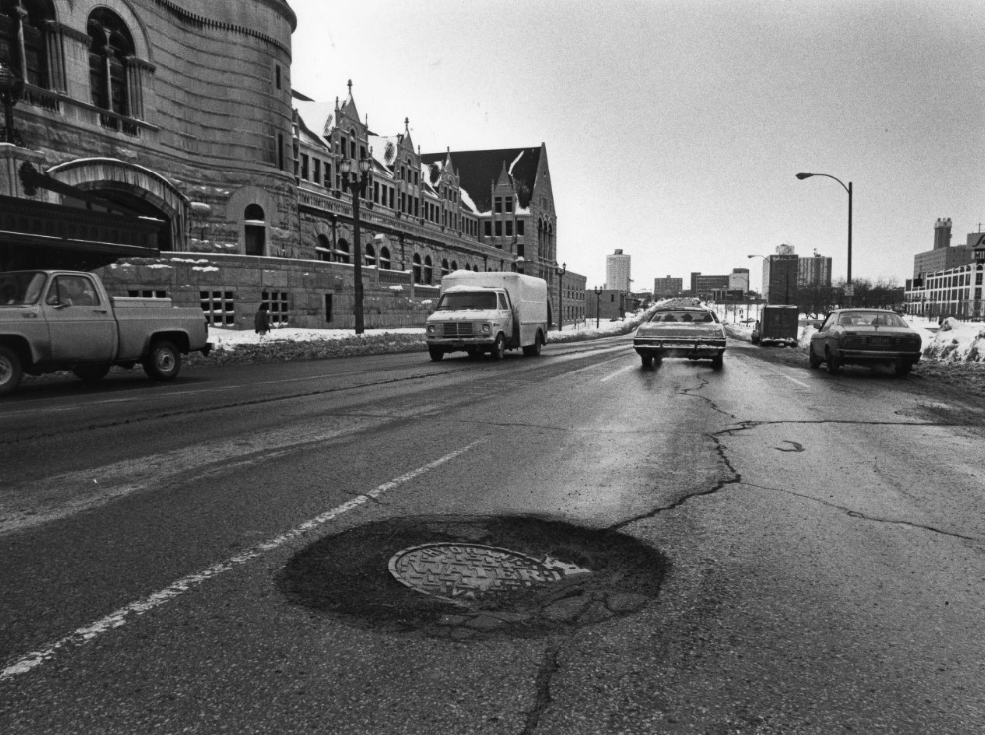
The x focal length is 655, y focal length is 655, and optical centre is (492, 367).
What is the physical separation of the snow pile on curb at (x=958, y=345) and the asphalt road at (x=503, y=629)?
12.1 m

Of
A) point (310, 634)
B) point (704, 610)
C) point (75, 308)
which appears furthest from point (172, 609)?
point (75, 308)

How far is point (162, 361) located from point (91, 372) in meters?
1.35

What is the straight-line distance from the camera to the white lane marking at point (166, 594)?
2.49 metres

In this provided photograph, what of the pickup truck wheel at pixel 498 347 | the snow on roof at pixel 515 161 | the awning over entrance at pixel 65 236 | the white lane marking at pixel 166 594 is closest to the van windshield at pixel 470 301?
the pickup truck wheel at pixel 498 347

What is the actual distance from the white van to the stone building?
810 cm

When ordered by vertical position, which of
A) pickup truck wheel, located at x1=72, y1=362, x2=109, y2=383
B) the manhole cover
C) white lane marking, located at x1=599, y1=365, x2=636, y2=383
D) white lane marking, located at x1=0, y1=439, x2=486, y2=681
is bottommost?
white lane marking, located at x1=599, y1=365, x2=636, y2=383

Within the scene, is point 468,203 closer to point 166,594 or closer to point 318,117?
point 318,117

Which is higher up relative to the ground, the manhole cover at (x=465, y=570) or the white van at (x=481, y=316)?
the white van at (x=481, y=316)

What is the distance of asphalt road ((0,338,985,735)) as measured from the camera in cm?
226

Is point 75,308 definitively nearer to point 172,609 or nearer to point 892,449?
point 172,609

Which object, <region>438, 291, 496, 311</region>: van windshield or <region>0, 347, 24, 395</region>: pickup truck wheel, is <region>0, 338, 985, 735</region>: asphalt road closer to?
<region>0, 347, 24, 395</region>: pickup truck wheel

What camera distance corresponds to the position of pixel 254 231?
3164cm

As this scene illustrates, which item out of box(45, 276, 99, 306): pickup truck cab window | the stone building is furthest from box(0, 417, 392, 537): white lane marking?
the stone building

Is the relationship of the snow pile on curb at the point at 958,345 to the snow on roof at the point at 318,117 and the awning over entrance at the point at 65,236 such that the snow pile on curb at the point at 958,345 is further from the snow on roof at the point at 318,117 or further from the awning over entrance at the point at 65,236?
the snow on roof at the point at 318,117
